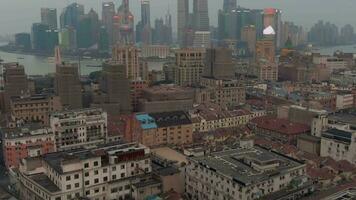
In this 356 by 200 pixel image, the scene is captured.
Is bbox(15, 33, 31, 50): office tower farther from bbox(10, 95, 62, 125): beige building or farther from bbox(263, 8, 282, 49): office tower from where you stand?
bbox(10, 95, 62, 125): beige building

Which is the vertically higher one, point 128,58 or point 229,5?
point 229,5

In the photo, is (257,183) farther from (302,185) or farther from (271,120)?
(271,120)

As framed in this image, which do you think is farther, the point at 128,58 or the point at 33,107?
the point at 128,58

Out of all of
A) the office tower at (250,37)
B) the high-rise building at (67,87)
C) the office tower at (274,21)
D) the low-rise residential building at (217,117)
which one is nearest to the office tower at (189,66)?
the low-rise residential building at (217,117)

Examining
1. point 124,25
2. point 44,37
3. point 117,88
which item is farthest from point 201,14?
point 117,88

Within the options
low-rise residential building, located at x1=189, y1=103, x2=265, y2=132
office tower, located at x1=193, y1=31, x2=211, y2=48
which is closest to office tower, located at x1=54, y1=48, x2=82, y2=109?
low-rise residential building, located at x1=189, y1=103, x2=265, y2=132

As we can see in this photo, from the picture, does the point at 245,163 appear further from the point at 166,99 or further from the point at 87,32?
the point at 87,32
